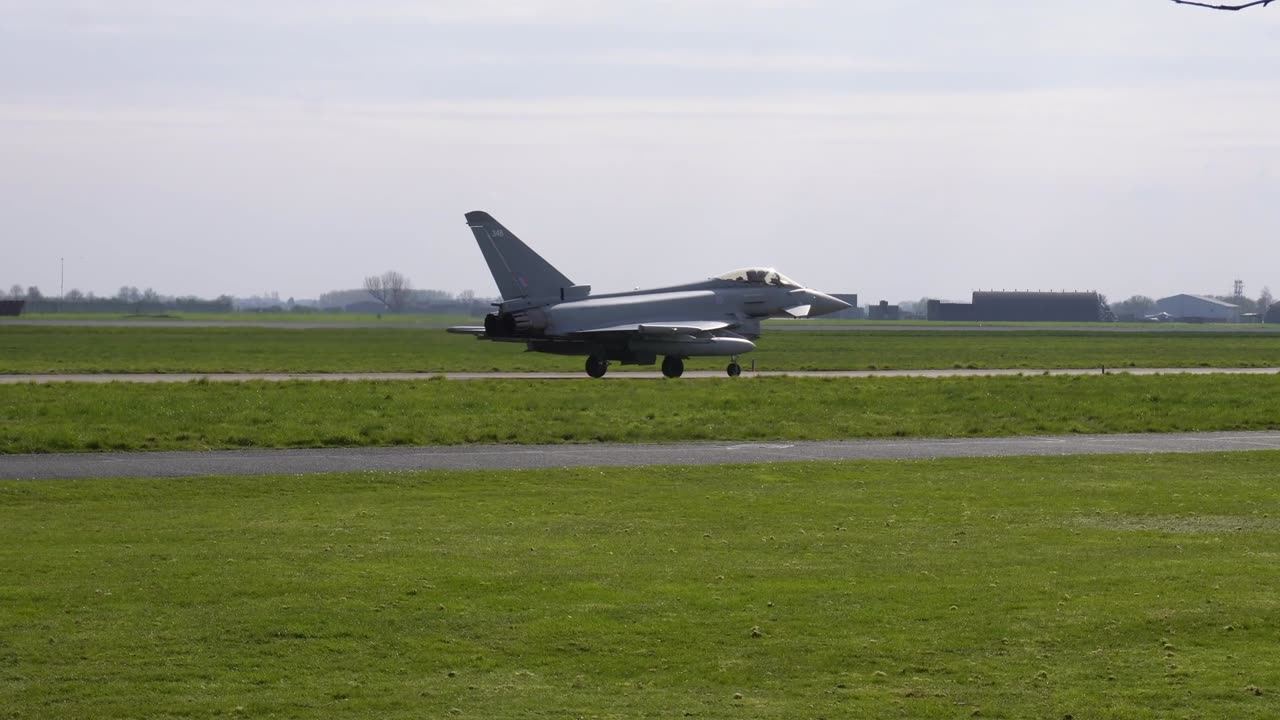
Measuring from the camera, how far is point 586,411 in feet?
101

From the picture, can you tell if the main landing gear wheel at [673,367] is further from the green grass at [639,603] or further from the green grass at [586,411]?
the green grass at [639,603]

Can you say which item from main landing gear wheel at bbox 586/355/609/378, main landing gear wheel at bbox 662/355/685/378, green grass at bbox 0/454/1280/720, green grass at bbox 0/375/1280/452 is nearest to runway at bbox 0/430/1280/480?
green grass at bbox 0/375/1280/452

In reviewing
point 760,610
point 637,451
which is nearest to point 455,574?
point 760,610

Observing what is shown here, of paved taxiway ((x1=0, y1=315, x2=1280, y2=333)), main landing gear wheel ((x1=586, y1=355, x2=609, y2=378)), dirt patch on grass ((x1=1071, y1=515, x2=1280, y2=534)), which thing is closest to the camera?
dirt patch on grass ((x1=1071, y1=515, x2=1280, y2=534))

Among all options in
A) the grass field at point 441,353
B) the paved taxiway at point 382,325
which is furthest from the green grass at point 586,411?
the paved taxiway at point 382,325

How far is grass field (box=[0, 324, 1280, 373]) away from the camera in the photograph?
52.3 m

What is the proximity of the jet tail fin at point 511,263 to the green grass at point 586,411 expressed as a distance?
3349mm

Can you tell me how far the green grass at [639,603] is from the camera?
8812 millimetres

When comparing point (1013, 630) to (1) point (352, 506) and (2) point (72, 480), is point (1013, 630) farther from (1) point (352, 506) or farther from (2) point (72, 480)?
(2) point (72, 480)

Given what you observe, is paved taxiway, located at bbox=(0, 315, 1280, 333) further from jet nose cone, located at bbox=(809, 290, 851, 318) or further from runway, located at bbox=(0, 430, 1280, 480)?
runway, located at bbox=(0, 430, 1280, 480)

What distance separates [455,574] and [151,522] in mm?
4493

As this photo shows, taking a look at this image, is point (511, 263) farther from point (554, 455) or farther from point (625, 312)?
point (554, 455)

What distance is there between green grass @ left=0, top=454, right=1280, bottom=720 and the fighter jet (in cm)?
2382

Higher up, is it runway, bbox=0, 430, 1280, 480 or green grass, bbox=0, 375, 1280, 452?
green grass, bbox=0, 375, 1280, 452
